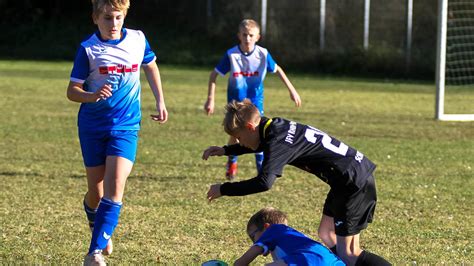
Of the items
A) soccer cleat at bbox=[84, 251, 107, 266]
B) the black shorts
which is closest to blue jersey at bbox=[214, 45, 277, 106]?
soccer cleat at bbox=[84, 251, 107, 266]

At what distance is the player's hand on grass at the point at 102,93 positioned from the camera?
20.1 ft

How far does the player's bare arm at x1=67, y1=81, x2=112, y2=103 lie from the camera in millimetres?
6129

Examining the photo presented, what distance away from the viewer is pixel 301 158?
5715mm

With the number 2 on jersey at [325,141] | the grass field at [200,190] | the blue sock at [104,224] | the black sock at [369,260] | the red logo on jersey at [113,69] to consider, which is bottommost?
the grass field at [200,190]

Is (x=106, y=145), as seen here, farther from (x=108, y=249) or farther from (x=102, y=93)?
(x=108, y=249)

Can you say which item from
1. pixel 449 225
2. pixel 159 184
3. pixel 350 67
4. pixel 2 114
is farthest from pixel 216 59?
pixel 449 225

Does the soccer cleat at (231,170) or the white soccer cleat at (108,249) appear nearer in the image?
the white soccer cleat at (108,249)

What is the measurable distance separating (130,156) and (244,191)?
125 centimetres

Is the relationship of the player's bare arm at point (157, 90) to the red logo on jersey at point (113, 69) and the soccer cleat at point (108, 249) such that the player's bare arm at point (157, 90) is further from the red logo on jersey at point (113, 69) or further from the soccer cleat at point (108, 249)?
the soccer cleat at point (108, 249)

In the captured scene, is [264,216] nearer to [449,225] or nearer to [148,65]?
[148,65]

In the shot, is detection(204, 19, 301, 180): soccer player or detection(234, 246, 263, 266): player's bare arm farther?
detection(204, 19, 301, 180): soccer player

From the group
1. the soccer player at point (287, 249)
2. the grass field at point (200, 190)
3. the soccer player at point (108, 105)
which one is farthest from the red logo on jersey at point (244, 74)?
the soccer player at point (287, 249)

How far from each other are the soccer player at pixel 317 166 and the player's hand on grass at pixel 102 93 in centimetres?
78

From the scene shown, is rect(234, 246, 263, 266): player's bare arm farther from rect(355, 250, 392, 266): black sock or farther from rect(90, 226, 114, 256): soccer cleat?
rect(90, 226, 114, 256): soccer cleat
